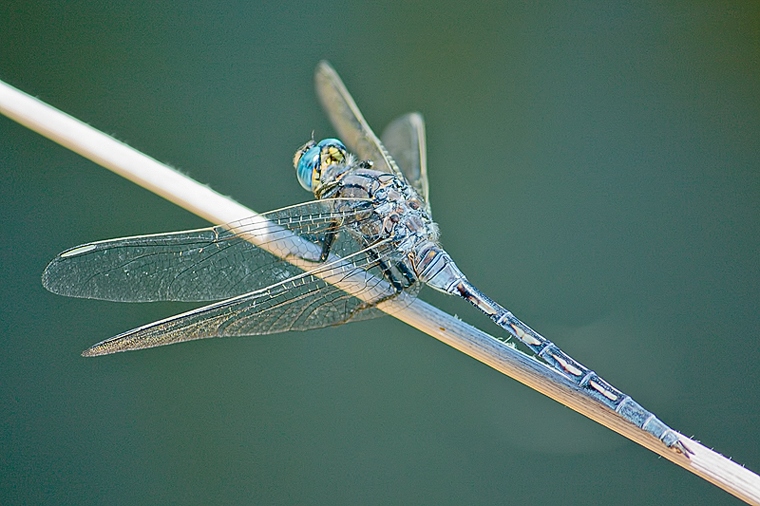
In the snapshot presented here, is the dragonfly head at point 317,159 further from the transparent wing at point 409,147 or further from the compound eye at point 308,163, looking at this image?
the transparent wing at point 409,147

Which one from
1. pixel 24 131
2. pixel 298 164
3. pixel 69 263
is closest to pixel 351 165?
pixel 298 164

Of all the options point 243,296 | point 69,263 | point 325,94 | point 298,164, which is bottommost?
point 69,263

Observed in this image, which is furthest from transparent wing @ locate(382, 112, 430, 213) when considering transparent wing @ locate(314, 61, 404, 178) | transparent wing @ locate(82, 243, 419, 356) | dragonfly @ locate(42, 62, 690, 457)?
transparent wing @ locate(82, 243, 419, 356)

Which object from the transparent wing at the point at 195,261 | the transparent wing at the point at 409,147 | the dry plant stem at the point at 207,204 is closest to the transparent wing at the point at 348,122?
the transparent wing at the point at 409,147

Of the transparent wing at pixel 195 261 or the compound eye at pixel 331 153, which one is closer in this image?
the transparent wing at pixel 195 261

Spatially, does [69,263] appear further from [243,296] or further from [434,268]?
[434,268]

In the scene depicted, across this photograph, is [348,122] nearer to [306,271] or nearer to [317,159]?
[317,159]

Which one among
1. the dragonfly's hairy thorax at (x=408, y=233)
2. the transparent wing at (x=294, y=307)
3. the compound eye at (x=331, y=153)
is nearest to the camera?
the transparent wing at (x=294, y=307)
